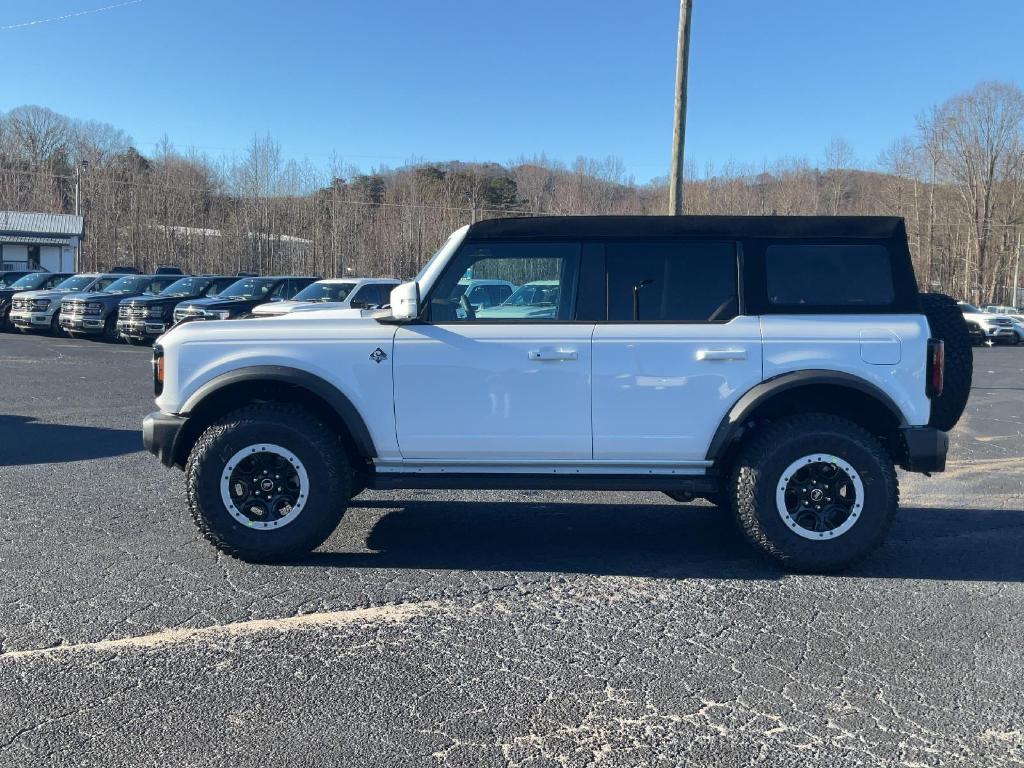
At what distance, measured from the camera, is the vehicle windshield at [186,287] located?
21.9 metres

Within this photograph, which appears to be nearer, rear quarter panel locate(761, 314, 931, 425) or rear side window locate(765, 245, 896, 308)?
rear quarter panel locate(761, 314, 931, 425)

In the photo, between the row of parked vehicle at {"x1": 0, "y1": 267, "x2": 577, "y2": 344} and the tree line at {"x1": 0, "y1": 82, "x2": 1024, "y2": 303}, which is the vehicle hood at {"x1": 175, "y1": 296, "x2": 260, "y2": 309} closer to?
the row of parked vehicle at {"x1": 0, "y1": 267, "x2": 577, "y2": 344}

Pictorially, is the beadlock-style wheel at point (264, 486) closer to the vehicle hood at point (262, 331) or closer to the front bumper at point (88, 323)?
the vehicle hood at point (262, 331)

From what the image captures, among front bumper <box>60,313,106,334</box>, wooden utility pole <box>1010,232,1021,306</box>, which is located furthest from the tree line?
front bumper <box>60,313,106,334</box>

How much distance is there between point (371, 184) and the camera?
57.5 metres

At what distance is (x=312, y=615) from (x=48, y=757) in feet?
4.83

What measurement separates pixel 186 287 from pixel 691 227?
19.3 meters

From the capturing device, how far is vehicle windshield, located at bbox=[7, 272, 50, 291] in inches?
1093

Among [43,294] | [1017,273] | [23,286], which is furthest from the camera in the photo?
[1017,273]

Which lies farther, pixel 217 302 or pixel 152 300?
pixel 152 300

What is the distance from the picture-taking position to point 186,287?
22312 mm

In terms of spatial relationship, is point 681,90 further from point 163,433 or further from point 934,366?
point 163,433

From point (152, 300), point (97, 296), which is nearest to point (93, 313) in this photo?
point (97, 296)

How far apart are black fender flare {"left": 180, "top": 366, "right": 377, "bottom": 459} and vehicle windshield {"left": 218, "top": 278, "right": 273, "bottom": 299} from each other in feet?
51.1
